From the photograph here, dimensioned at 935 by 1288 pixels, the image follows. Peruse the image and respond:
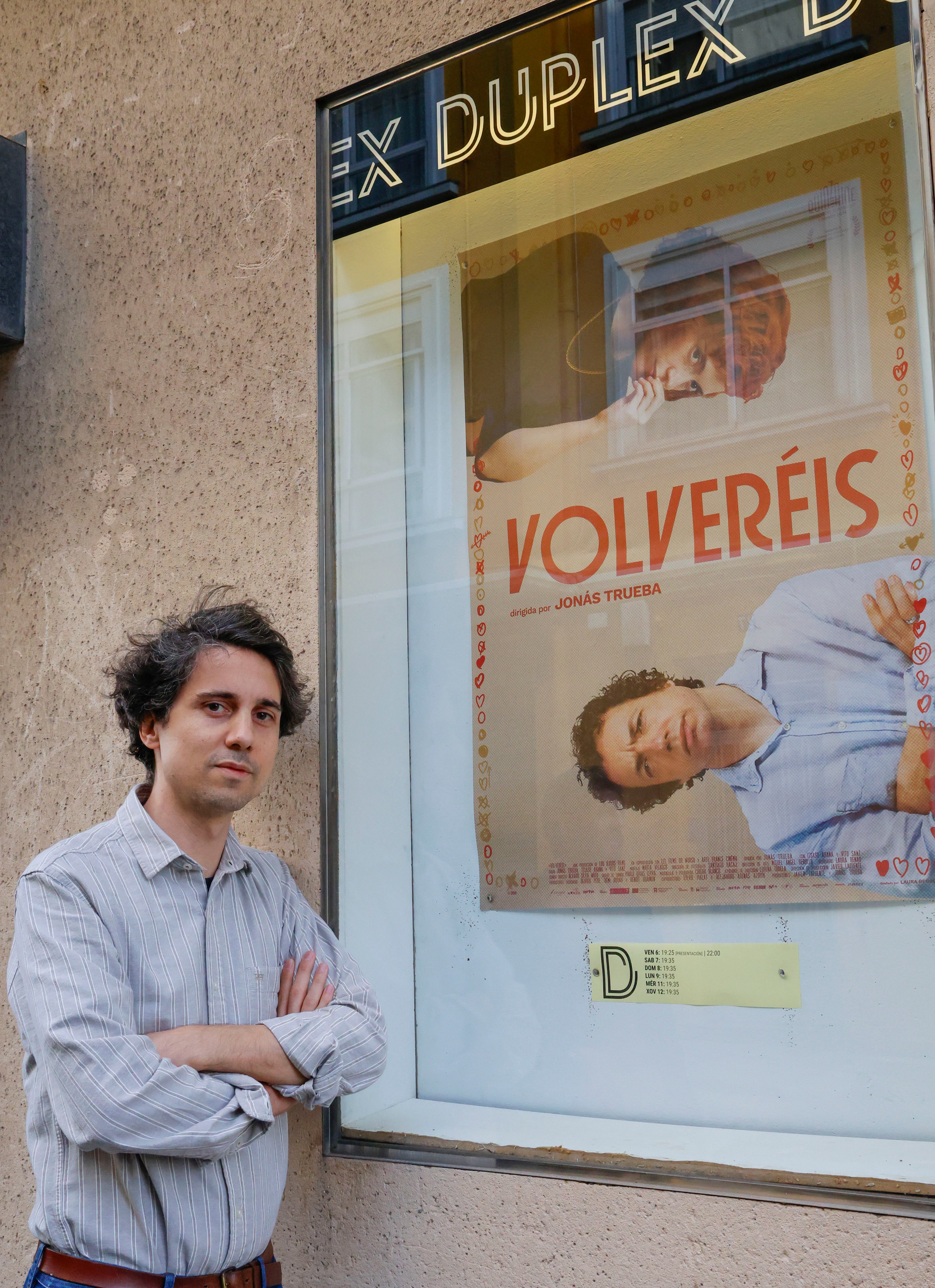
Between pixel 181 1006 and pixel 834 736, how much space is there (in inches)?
53.0

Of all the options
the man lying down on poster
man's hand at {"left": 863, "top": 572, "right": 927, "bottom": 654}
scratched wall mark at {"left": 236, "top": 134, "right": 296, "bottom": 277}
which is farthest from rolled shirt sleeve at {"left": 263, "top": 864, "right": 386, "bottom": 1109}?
scratched wall mark at {"left": 236, "top": 134, "right": 296, "bottom": 277}

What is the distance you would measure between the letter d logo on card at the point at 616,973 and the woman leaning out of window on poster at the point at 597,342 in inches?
43.1

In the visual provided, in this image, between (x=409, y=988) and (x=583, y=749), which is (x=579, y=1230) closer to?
(x=409, y=988)

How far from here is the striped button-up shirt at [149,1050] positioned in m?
1.95

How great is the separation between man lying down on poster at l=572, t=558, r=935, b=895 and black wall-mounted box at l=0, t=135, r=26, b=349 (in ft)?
7.54

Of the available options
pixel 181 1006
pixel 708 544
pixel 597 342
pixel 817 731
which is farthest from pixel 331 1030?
pixel 597 342

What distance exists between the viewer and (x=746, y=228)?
2.50m

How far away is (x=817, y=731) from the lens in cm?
229

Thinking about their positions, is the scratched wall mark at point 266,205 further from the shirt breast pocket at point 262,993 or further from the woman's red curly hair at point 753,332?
the shirt breast pocket at point 262,993

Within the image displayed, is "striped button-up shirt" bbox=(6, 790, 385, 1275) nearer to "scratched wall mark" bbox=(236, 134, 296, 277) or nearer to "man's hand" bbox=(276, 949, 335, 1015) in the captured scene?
"man's hand" bbox=(276, 949, 335, 1015)

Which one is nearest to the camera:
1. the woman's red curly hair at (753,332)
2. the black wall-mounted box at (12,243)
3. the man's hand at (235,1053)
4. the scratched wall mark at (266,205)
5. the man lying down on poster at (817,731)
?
the man's hand at (235,1053)

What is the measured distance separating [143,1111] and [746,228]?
2096 millimetres

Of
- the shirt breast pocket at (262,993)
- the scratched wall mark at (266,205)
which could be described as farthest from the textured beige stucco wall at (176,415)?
the shirt breast pocket at (262,993)

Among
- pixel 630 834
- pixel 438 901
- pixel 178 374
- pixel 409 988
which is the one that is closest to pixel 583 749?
pixel 630 834
